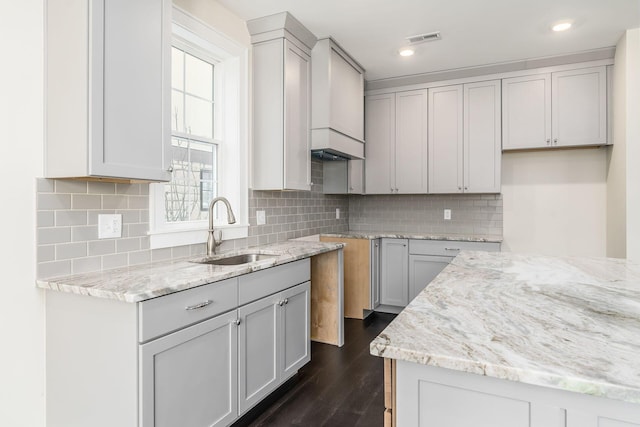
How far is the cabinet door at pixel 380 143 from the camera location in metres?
4.54

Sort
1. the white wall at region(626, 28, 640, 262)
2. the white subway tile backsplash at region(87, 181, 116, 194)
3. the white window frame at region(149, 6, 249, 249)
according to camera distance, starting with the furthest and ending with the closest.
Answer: the white wall at region(626, 28, 640, 262), the white window frame at region(149, 6, 249, 249), the white subway tile backsplash at region(87, 181, 116, 194)

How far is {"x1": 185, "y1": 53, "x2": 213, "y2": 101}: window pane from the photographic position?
2.70 metres

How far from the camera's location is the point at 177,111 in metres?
2.60

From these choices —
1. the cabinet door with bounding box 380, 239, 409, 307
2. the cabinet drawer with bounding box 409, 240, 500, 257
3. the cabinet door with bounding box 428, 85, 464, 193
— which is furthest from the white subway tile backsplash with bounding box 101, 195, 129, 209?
the cabinet door with bounding box 428, 85, 464, 193

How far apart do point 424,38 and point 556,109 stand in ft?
5.34

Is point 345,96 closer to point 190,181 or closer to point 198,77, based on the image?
point 198,77

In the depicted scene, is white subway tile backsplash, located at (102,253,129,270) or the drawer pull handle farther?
white subway tile backsplash, located at (102,253,129,270)

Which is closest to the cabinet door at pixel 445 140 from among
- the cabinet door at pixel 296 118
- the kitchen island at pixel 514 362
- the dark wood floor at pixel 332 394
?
the cabinet door at pixel 296 118

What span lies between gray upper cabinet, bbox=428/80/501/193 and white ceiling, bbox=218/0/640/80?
39cm

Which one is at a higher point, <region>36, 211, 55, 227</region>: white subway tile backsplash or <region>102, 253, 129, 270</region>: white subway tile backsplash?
<region>36, 211, 55, 227</region>: white subway tile backsplash

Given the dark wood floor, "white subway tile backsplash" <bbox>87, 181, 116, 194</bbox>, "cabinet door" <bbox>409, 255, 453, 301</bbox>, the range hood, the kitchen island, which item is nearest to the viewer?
the kitchen island

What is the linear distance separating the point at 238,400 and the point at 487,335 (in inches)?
57.7

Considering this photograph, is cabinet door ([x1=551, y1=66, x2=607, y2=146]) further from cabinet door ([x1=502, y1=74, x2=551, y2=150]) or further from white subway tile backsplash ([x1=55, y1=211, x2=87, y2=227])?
white subway tile backsplash ([x1=55, y1=211, x2=87, y2=227])

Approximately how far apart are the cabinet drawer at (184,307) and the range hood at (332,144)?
1782 millimetres
